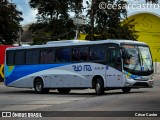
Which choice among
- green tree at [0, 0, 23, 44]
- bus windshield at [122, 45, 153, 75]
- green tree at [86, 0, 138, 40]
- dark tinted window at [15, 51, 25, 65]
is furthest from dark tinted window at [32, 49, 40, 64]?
green tree at [0, 0, 23, 44]

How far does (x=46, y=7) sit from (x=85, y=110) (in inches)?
→ 1831

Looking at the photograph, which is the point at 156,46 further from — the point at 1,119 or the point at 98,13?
the point at 1,119

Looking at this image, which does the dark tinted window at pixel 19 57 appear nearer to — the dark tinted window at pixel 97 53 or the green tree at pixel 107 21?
the dark tinted window at pixel 97 53

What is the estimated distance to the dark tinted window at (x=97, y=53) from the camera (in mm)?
25697

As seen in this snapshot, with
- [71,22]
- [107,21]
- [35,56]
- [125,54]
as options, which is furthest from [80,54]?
[71,22]

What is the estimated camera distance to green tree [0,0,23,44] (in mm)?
62156

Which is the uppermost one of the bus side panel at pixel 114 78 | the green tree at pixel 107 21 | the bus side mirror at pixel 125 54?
the green tree at pixel 107 21

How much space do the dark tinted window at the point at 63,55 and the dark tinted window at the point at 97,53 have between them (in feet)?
6.26

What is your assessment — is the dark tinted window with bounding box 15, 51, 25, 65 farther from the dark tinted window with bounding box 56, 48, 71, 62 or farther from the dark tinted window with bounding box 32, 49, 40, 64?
the dark tinted window with bounding box 56, 48, 71, 62

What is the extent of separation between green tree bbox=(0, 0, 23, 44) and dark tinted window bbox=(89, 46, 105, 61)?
36.8 m

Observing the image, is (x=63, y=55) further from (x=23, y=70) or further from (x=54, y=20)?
(x=54, y=20)

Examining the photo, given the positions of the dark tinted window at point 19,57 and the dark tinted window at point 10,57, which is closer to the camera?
the dark tinted window at point 19,57

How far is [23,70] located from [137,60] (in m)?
8.61

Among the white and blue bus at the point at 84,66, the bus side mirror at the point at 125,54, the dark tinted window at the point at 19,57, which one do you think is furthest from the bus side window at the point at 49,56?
the bus side mirror at the point at 125,54
